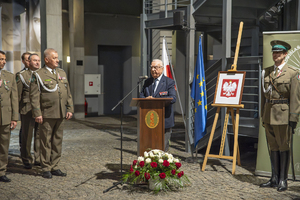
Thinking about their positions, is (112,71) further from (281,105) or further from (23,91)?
(281,105)

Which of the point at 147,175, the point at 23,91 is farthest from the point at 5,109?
the point at 147,175

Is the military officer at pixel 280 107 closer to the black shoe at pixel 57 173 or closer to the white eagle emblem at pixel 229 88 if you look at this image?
the white eagle emblem at pixel 229 88

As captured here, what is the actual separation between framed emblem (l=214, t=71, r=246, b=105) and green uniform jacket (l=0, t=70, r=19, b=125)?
2730mm

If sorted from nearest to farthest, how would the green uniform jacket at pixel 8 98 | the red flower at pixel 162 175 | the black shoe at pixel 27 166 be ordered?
the red flower at pixel 162 175 → the green uniform jacket at pixel 8 98 → the black shoe at pixel 27 166

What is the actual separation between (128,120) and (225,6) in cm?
679

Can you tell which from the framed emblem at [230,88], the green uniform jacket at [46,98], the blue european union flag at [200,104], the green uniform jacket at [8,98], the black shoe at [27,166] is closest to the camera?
the green uniform jacket at [8,98]

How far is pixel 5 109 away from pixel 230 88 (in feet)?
9.80

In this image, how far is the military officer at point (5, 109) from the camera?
4648 mm

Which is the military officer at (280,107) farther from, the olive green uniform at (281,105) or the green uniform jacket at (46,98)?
the green uniform jacket at (46,98)

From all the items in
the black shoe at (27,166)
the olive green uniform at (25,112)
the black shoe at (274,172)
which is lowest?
the black shoe at (27,166)

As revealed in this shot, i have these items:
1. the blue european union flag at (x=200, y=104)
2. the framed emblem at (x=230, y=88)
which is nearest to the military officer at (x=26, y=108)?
the blue european union flag at (x=200, y=104)

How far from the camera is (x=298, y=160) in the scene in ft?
15.8

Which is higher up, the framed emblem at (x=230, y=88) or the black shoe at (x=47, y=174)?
the framed emblem at (x=230, y=88)

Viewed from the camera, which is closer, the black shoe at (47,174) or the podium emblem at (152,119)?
the podium emblem at (152,119)
